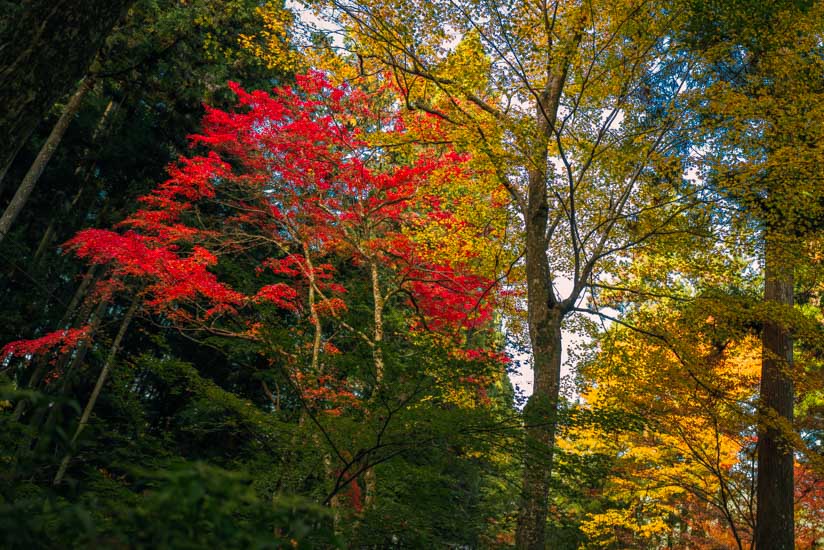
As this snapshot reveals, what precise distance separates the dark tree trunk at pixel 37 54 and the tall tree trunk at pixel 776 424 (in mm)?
7105

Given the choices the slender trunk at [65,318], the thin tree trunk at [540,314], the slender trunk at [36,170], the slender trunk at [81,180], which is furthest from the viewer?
the slender trunk at [81,180]

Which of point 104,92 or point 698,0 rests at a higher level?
point 104,92

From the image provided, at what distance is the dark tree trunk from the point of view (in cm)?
221

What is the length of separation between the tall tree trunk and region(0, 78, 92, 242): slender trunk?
945 centimetres

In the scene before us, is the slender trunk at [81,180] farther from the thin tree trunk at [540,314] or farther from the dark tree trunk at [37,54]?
the dark tree trunk at [37,54]

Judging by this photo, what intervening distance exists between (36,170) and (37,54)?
22.8 ft

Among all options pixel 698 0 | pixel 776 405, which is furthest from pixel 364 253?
pixel 776 405

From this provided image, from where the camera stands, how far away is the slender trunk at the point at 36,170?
7848mm

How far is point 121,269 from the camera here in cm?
875

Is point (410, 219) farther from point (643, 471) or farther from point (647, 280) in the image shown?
point (643, 471)

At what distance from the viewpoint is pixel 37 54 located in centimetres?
226

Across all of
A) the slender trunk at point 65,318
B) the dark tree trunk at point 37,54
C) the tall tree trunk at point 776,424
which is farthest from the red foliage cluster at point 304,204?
the dark tree trunk at point 37,54

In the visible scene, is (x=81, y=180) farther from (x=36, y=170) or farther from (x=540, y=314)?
(x=540, y=314)

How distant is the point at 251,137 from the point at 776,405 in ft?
28.5
